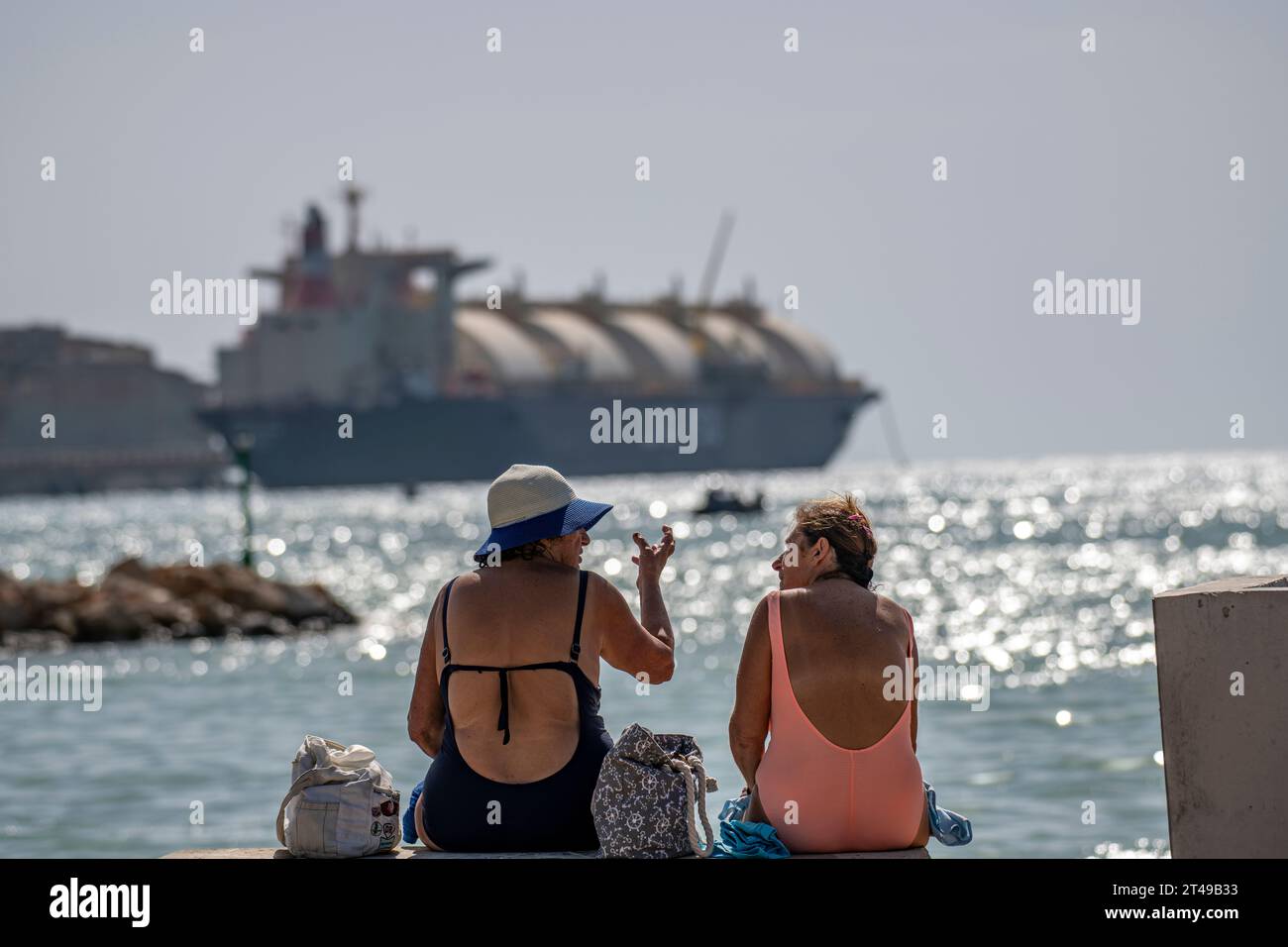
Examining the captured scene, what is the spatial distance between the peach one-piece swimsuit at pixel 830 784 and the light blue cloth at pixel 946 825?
110 mm

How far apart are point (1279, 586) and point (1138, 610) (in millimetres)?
23645

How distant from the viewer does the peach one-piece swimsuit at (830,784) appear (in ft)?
11.3

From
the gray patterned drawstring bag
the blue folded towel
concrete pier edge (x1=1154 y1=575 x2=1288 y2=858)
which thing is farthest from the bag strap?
concrete pier edge (x1=1154 y1=575 x2=1288 y2=858)

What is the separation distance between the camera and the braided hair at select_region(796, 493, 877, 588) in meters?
3.51

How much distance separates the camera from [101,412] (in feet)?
404

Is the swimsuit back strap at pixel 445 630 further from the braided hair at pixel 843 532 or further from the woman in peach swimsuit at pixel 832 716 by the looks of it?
the braided hair at pixel 843 532

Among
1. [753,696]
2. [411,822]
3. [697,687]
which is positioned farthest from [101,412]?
[753,696]

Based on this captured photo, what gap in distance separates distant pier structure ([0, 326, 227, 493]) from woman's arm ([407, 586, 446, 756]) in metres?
114

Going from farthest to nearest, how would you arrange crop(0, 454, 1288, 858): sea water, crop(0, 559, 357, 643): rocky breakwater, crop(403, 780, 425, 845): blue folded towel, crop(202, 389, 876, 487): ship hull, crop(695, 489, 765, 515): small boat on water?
crop(202, 389, 876, 487): ship hull → crop(695, 489, 765, 515): small boat on water → crop(0, 559, 357, 643): rocky breakwater → crop(0, 454, 1288, 858): sea water → crop(403, 780, 425, 845): blue folded towel

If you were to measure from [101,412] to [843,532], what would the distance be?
125m

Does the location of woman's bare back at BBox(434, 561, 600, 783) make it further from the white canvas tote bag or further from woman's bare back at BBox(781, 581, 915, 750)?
woman's bare back at BBox(781, 581, 915, 750)

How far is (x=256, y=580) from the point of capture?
2583 centimetres
